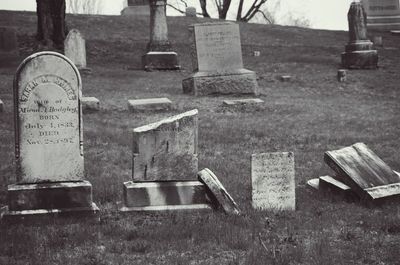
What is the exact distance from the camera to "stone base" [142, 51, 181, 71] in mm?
21797

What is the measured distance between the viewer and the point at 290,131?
11820mm

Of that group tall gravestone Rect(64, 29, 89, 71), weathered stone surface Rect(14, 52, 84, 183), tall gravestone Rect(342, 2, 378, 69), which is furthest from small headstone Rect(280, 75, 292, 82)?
weathered stone surface Rect(14, 52, 84, 183)

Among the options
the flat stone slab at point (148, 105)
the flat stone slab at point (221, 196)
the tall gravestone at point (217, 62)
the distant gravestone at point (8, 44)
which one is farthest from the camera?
the distant gravestone at point (8, 44)

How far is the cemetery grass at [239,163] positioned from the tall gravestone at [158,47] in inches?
23.8

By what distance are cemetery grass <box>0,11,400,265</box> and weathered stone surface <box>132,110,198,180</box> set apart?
0.49 meters

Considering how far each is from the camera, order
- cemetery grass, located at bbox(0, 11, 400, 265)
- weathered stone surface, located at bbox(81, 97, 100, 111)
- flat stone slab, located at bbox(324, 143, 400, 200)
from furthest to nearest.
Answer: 1. weathered stone surface, located at bbox(81, 97, 100, 111)
2. flat stone slab, located at bbox(324, 143, 400, 200)
3. cemetery grass, located at bbox(0, 11, 400, 265)

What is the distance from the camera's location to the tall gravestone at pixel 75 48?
20.5 m

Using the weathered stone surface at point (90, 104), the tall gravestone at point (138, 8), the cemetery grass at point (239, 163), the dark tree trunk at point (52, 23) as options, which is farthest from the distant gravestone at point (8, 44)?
the tall gravestone at point (138, 8)

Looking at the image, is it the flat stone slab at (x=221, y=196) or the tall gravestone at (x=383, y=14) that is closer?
the flat stone slab at (x=221, y=196)

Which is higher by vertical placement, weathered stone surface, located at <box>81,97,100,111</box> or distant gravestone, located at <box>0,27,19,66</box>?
distant gravestone, located at <box>0,27,19,66</box>

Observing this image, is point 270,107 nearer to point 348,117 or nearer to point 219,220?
point 348,117

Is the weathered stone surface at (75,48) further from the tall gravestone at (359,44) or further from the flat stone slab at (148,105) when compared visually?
the tall gravestone at (359,44)

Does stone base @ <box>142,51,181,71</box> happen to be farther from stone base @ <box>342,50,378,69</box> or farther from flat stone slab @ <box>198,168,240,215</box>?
flat stone slab @ <box>198,168,240,215</box>

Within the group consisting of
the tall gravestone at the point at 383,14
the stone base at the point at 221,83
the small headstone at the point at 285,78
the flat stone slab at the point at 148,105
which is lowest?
the flat stone slab at the point at 148,105
